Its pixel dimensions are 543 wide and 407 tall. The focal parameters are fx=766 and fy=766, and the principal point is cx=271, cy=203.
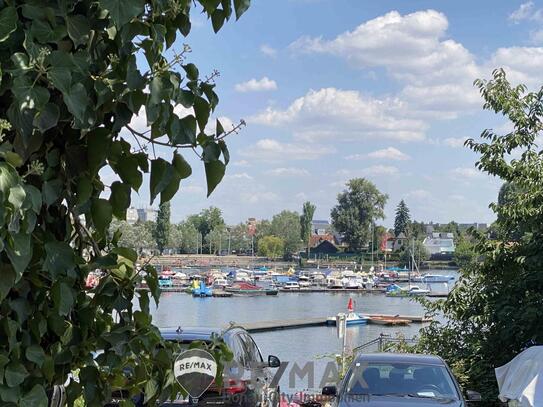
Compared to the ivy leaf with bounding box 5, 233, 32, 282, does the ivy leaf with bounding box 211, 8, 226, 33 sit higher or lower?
higher

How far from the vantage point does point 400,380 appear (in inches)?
404

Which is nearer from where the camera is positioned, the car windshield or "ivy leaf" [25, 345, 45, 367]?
"ivy leaf" [25, 345, 45, 367]

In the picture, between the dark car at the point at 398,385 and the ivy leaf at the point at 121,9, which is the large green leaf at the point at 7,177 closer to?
the ivy leaf at the point at 121,9

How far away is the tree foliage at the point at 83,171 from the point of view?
5.95 feet

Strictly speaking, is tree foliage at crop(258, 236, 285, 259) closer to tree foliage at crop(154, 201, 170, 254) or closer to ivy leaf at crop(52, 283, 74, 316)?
tree foliage at crop(154, 201, 170, 254)

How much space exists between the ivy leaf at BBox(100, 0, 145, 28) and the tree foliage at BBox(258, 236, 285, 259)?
169m

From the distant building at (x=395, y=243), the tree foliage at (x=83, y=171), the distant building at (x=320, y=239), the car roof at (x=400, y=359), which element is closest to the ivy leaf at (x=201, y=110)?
the tree foliage at (x=83, y=171)

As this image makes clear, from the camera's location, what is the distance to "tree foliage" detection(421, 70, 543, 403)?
46.5 feet

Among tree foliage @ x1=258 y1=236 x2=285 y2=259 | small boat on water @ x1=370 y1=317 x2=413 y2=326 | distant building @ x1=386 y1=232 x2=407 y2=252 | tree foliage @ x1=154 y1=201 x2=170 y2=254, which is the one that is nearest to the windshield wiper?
tree foliage @ x1=154 y1=201 x2=170 y2=254

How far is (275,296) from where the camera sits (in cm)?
9881

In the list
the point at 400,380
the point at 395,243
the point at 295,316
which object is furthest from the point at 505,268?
the point at 395,243

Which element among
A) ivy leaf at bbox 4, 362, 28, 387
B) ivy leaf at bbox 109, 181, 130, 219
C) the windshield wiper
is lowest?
the windshield wiper

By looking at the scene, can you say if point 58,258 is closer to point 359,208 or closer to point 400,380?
point 400,380

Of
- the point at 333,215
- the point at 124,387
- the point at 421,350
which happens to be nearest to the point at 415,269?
the point at 333,215
